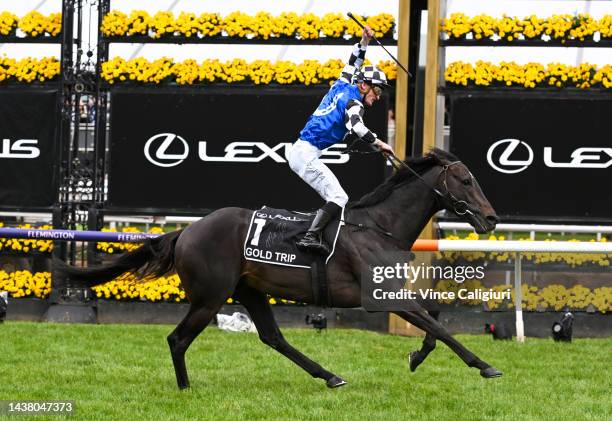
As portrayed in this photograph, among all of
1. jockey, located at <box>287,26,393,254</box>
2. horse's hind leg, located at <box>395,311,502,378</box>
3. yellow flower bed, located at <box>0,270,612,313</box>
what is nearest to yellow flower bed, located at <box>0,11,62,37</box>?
yellow flower bed, located at <box>0,270,612,313</box>

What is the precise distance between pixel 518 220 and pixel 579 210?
0.63 metres

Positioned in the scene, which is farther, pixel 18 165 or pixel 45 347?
pixel 18 165

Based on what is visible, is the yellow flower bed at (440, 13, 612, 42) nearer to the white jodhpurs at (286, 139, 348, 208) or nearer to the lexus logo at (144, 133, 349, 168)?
the lexus logo at (144, 133, 349, 168)

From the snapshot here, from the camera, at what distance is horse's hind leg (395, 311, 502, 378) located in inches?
272

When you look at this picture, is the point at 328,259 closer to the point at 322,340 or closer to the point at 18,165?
the point at 322,340

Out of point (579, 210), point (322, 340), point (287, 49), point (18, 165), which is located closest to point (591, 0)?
point (579, 210)

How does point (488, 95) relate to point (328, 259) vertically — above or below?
above

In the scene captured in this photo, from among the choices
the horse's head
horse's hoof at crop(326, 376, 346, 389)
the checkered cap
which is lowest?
horse's hoof at crop(326, 376, 346, 389)

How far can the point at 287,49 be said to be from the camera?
11602 mm

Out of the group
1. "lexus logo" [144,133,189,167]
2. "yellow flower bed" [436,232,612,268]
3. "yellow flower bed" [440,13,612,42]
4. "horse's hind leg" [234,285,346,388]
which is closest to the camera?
"horse's hind leg" [234,285,346,388]

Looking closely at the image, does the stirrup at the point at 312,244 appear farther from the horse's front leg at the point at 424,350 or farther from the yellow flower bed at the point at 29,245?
the yellow flower bed at the point at 29,245

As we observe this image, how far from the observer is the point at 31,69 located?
1166 cm

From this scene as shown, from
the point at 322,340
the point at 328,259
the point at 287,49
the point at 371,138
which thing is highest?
the point at 287,49

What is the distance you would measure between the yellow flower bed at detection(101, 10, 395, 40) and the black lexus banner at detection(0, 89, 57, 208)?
3.69ft
